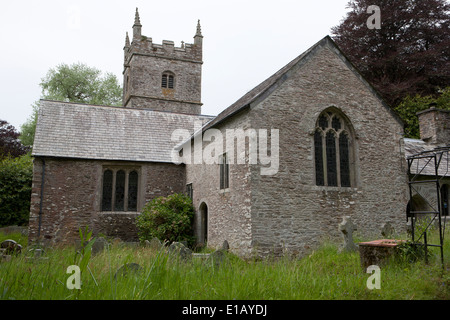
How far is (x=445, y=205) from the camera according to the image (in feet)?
50.6

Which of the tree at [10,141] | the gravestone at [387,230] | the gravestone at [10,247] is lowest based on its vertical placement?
the gravestone at [10,247]

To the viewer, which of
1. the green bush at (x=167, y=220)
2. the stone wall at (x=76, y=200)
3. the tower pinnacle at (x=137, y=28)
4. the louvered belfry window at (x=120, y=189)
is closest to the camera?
the green bush at (x=167, y=220)

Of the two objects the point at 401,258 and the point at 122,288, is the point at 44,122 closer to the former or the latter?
the point at 122,288

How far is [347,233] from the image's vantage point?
33.2 feet

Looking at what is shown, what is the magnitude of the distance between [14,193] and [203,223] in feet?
38.7

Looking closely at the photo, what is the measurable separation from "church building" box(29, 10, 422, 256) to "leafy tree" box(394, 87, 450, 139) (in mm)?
9636

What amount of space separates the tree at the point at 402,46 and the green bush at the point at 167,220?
1586cm

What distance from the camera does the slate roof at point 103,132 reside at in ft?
48.7

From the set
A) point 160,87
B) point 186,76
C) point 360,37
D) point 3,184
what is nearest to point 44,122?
point 3,184

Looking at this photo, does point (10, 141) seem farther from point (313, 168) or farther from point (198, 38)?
point (313, 168)

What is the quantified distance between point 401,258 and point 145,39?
25.9 meters

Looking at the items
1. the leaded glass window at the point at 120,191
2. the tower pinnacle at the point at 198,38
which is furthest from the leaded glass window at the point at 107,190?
the tower pinnacle at the point at 198,38

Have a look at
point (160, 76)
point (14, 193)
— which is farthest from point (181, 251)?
point (160, 76)

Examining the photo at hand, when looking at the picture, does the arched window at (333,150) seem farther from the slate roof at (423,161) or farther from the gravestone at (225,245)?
the slate roof at (423,161)
